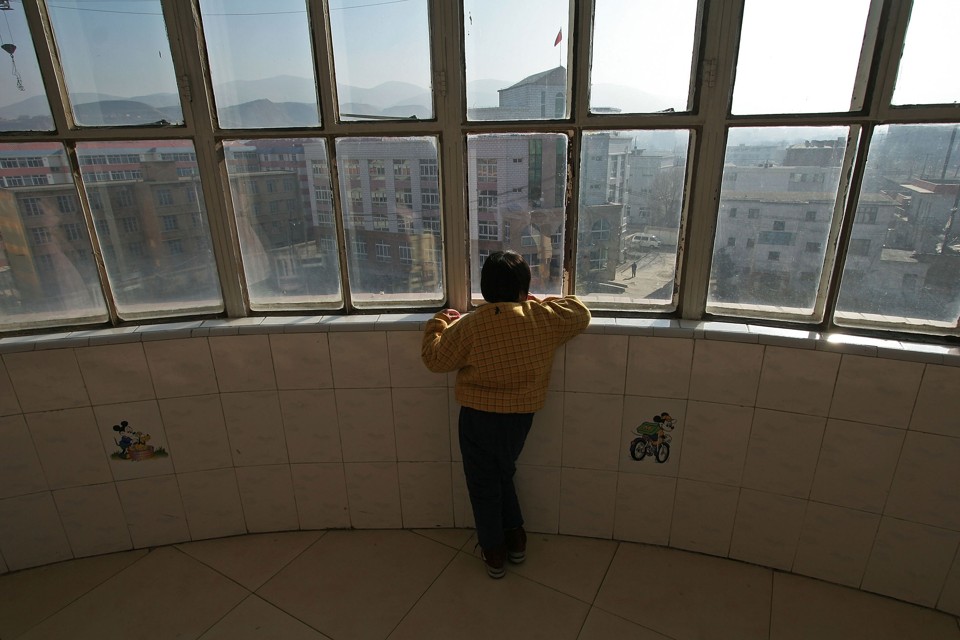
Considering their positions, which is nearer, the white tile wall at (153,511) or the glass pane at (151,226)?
the glass pane at (151,226)

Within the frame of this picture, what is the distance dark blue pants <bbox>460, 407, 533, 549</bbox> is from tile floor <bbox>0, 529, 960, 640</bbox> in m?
0.26

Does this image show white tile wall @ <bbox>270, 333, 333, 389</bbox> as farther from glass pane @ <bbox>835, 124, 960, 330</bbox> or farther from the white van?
glass pane @ <bbox>835, 124, 960, 330</bbox>

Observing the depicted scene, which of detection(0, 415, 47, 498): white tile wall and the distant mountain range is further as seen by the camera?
detection(0, 415, 47, 498): white tile wall

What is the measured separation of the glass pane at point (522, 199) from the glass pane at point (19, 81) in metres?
1.46

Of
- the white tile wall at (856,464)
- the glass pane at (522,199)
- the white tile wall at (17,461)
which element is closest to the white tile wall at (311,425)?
the glass pane at (522,199)

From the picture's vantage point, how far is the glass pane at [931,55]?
4.83 feet

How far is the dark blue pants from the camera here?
71.5 inches

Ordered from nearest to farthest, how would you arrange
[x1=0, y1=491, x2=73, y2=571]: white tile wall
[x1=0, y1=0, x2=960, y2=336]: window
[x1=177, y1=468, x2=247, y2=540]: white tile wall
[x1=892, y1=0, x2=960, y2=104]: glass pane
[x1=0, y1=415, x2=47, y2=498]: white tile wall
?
[x1=892, y1=0, x2=960, y2=104]: glass pane → [x1=0, y1=0, x2=960, y2=336]: window → [x1=0, y1=415, x2=47, y2=498]: white tile wall → [x1=0, y1=491, x2=73, y2=571]: white tile wall → [x1=177, y1=468, x2=247, y2=540]: white tile wall

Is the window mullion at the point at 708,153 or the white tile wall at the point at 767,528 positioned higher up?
the window mullion at the point at 708,153

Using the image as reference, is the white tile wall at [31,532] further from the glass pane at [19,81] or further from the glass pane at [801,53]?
the glass pane at [801,53]

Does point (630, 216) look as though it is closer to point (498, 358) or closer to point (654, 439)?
point (498, 358)

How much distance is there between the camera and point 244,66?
1.80 m

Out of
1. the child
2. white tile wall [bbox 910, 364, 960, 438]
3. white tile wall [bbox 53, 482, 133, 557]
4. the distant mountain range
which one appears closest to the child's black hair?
the child

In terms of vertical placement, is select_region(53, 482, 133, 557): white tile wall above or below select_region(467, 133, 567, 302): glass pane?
below
